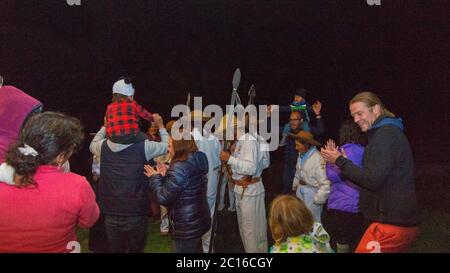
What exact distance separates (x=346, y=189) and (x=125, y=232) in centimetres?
207

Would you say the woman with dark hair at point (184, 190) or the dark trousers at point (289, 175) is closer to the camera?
the woman with dark hair at point (184, 190)

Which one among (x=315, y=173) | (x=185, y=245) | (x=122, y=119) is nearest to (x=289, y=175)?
(x=315, y=173)

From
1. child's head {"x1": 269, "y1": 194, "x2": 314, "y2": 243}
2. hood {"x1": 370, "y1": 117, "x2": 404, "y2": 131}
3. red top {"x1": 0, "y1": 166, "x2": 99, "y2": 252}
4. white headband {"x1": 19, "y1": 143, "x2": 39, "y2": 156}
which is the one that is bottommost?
child's head {"x1": 269, "y1": 194, "x2": 314, "y2": 243}

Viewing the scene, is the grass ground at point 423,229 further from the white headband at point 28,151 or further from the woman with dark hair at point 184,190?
the white headband at point 28,151

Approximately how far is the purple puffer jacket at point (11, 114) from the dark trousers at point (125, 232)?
102cm

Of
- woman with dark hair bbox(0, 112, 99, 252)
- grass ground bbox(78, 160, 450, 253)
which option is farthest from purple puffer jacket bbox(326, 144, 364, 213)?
woman with dark hair bbox(0, 112, 99, 252)

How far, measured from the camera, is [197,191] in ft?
9.96

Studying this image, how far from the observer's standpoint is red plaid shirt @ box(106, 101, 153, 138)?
3008 mm

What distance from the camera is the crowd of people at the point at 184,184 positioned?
1817 millimetres

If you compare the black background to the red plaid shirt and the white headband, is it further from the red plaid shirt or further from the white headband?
the white headband

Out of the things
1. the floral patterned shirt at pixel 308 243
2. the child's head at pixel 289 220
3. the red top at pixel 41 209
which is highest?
the red top at pixel 41 209

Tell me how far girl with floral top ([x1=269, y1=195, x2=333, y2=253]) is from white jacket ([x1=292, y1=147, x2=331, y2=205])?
1569 mm

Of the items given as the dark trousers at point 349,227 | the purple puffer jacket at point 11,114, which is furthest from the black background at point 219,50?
the dark trousers at point 349,227

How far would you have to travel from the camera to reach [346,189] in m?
3.54
